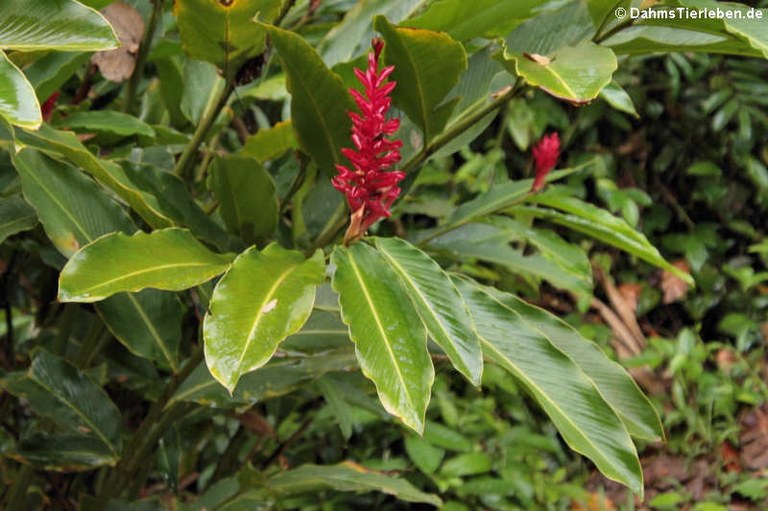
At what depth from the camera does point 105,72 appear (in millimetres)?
1129

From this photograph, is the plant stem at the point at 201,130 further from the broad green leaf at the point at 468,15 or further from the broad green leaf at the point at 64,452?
the broad green leaf at the point at 64,452

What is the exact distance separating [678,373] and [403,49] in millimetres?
1901

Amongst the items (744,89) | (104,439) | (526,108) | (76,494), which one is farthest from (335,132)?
(744,89)

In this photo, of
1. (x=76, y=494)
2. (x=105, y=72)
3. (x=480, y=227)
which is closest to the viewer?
(x=105, y=72)

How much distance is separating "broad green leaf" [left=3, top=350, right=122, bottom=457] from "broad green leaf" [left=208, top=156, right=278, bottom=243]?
34 cm

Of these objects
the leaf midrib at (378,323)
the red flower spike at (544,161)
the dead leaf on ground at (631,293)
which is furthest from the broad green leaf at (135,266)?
the dead leaf on ground at (631,293)

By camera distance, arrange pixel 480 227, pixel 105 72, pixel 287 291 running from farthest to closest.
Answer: pixel 480 227
pixel 105 72
pixel 287 291

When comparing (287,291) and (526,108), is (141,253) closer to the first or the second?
(287,291)

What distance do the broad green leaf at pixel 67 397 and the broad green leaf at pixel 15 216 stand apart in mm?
219

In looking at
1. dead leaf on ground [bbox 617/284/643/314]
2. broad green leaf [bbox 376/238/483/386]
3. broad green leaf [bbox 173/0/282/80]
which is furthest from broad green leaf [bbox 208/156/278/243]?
dead leaf on ground [bbox 617/284/643/314]

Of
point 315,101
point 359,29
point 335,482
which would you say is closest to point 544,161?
point 359,29

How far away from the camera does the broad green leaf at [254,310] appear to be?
708 mm

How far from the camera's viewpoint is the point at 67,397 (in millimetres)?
1171

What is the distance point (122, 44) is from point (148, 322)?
1.14 feet
